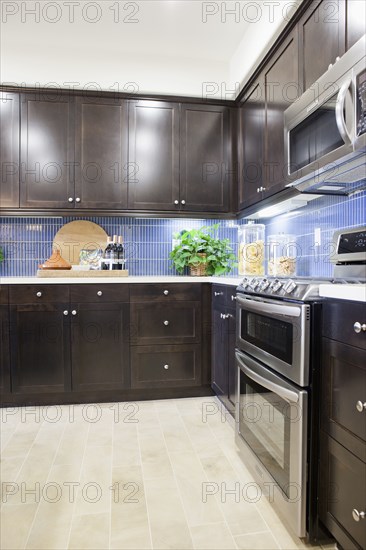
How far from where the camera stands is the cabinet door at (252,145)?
2604mm

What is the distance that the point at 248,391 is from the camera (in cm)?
187

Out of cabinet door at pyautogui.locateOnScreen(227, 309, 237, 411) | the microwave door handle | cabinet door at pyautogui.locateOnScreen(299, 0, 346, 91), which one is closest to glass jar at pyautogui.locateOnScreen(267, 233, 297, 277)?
cabinet door at pyautogui.locateOnScreen(227, 309, 237, 411)

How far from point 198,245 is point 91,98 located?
141cm

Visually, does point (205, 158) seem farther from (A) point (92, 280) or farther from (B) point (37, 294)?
(B) point (37, 294)

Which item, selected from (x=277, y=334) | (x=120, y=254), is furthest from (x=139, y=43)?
(x=277, y=334)

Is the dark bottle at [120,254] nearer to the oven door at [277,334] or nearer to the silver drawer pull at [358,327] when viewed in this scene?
the oven door at [277,334]

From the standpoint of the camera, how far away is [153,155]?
10.1ft

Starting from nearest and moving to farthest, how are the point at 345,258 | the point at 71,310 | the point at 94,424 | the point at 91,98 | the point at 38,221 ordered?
the point at 345,258 → the point at 94,424 → the point at 71,310 → the point at 91,98 → the point at 38,221

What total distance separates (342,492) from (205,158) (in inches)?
100

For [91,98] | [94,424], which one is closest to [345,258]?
[94,424]

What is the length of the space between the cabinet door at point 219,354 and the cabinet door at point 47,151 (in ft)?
4.65

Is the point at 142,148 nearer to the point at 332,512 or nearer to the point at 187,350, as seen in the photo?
the point at 187,350

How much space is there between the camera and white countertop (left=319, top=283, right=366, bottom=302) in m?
1.10

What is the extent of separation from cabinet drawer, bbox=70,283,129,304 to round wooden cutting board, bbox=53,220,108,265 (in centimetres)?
58
